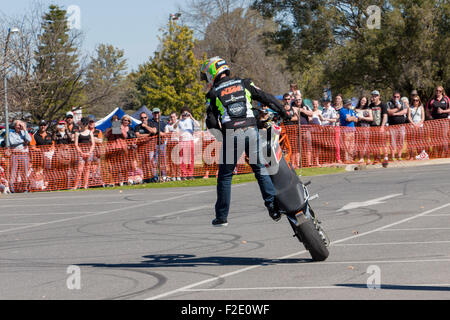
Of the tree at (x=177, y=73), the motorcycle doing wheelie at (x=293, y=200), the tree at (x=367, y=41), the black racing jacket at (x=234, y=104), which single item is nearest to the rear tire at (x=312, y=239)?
the motorcycle doing wheelie at (x=293, y=200)

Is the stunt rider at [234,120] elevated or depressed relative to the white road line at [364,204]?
elevated

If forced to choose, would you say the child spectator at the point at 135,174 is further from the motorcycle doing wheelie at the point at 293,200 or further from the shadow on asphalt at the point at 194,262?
the motorcycle doing wheelie at the point at 293,200

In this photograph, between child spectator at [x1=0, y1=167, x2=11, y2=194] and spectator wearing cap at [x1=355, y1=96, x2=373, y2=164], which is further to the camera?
spectator wearing cap at [x1=355, y1=96, x2=373, y2=164]

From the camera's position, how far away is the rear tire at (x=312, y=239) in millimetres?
7641

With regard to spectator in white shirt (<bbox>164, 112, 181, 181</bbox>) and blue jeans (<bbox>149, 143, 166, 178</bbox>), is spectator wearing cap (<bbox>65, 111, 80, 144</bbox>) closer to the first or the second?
blue jeans (<bbox>149, 143, 166, 178</bbox>)

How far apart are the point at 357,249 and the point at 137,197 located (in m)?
9.12

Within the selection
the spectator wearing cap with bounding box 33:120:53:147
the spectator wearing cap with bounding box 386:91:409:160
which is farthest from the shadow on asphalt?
the spectator wearing cap with bounding box 386:91:409:160

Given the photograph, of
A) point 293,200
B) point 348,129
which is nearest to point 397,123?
point 348,129

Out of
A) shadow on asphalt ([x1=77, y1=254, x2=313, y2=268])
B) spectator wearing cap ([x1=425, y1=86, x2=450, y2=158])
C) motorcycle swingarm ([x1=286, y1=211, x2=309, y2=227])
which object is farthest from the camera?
spectator wearing cap ([x1=425, y1=86, x2=450, y2=158])

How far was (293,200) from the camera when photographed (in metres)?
7.73

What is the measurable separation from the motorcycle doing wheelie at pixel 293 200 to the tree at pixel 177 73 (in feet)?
170

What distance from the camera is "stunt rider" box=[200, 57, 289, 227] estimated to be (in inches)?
312

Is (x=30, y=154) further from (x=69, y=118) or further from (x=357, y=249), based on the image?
(x=357, y=249)
